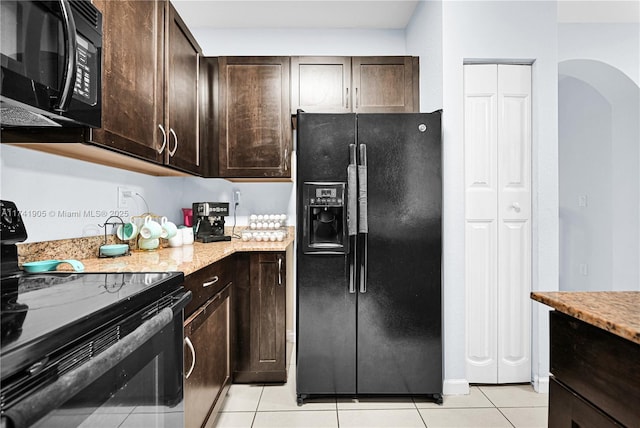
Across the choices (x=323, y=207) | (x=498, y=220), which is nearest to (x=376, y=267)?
(x=323, y=207)

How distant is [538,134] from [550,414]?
1.87m

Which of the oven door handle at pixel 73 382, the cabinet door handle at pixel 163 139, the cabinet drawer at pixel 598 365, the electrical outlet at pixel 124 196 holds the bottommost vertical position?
the cabinet drawer at pixel 598 365

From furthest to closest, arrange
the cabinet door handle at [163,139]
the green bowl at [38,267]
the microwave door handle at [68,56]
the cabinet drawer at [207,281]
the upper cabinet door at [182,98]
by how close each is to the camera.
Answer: the upper cabinet door at [182,98], the cabinet door handle at [163,139], the cabinet drawer at [207,281], the green bowl at [38,267], the microwave door handle at [68,56]

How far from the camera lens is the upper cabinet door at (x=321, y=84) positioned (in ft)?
9.23

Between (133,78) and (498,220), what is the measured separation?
2254 millimetres

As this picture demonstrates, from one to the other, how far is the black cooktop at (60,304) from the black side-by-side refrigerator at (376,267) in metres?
1.16

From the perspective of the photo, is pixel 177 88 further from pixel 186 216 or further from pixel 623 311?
pixel 623 311

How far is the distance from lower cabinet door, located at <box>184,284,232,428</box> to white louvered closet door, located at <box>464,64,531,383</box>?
61.6 inches

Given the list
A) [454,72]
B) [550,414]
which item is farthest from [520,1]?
[550,414]

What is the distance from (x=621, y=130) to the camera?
3512 millimetres

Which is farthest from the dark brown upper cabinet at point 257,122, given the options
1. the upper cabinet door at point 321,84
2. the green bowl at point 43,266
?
the green bowl at point 43,266

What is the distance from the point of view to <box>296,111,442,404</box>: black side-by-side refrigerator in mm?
2238

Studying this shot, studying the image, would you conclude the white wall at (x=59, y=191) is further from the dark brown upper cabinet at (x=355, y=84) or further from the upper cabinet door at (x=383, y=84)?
the upper cabinet door at (x=383, y=84)

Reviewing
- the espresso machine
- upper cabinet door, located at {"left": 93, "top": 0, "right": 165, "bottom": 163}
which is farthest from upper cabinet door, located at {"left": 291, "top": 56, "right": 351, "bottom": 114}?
upper cabinet door, located at {"left": 93, "top": 0, "right": 165, "bottom": 163}
